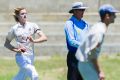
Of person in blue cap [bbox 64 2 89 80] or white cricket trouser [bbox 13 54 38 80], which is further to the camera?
white cricket trouser [bbox 13 54 38 80]

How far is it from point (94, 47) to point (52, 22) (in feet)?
31.8

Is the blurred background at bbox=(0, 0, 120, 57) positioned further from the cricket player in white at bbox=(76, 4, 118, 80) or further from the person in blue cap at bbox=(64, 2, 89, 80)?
the cricket player in white at bbox=(76, 4, 118, 80)

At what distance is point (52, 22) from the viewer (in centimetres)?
1688

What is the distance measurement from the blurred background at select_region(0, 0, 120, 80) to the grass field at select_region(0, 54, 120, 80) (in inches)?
15.3

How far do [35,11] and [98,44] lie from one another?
10.1 m

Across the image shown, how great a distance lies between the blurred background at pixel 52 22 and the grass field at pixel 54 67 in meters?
0.39

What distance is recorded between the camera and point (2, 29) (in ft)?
53.9

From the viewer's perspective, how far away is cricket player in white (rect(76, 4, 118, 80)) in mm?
7233

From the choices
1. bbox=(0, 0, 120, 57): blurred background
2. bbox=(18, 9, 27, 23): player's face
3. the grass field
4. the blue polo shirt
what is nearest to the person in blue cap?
the blue polo shirt

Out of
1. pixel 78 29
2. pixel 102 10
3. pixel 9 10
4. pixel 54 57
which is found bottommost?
pixel 54 57

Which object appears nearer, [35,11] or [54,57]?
[54,57]

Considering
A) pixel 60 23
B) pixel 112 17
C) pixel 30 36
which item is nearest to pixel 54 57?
pixel 60 23

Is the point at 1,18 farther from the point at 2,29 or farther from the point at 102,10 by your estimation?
the point at 102,10

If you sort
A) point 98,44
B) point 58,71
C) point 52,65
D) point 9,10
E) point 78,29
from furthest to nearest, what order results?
point 9,10 < point 52,65 < point 58,71 < point 78,29 < point 98,44
